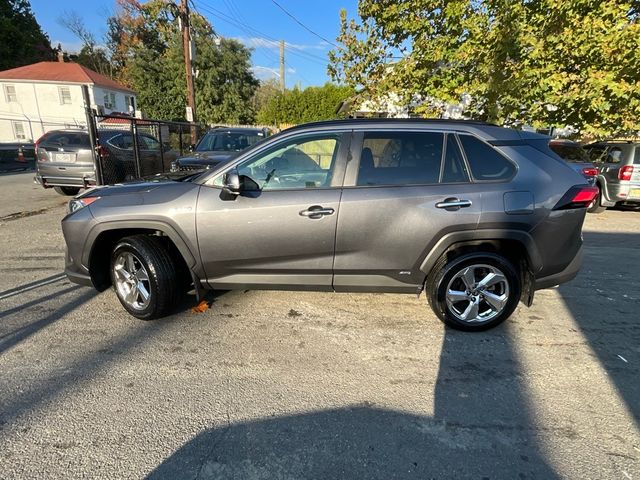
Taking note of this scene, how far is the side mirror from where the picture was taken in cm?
298

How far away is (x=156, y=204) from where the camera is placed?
3.27 metres

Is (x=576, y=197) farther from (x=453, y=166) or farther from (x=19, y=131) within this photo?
(x=19, y=131)

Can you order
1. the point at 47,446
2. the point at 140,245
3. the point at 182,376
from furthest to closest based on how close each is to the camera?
the point at 140,245, the point at 182,376, the point at 47,446

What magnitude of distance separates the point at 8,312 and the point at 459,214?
4.35 metres

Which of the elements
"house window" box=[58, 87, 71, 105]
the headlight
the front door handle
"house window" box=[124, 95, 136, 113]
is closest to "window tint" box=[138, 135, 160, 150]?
the headlight

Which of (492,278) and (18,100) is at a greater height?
(18,100)

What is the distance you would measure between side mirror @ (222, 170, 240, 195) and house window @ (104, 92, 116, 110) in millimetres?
41918

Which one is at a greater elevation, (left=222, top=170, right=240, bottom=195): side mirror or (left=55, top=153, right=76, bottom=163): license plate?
(left=222, top=170, right=240, bottom=195): side mirror

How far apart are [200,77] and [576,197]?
39002 mm

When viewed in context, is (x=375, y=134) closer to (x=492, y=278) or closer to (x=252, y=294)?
(x=492, y=278)

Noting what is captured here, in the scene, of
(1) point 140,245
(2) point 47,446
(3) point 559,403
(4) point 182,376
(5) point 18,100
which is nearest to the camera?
(2) point 47,446

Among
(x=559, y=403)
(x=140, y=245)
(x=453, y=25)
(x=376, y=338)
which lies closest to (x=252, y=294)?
(x=140, y=245)

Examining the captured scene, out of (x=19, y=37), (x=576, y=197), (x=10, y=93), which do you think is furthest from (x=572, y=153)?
(x=19, y=37)

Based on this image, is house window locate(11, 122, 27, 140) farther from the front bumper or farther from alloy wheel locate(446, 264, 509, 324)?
alloy wheel locate(446, 264, 509, 324)
